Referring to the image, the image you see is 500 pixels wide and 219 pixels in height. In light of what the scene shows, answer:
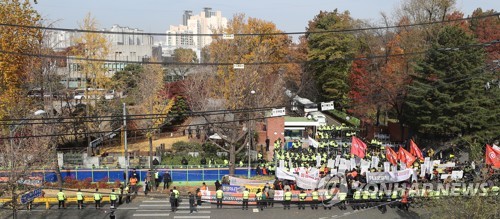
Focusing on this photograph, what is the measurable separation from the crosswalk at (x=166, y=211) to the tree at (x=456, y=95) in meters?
18.5

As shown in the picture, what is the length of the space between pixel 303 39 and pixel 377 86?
23123mm

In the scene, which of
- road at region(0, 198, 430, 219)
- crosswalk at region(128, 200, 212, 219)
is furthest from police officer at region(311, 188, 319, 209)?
crosswalk at region(128, 200, 212, 219)

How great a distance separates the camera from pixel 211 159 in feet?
110

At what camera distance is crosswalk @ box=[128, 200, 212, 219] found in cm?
2356

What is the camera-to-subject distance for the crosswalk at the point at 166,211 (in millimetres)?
23562

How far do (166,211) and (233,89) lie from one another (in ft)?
39.5

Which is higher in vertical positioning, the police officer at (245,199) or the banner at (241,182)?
the banner at (241,182)

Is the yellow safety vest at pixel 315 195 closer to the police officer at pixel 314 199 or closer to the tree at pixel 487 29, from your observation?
the police officer at pixel 314 199

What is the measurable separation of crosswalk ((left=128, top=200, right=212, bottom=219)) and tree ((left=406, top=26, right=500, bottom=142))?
18.5 m

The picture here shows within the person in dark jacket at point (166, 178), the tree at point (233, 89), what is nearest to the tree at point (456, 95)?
the tree at point (233, 89)

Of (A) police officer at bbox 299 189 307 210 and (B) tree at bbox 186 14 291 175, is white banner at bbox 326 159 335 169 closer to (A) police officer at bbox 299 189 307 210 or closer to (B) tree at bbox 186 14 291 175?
(A) police officer at bbox 299 189 307 210

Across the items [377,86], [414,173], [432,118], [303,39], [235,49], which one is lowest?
[414,173]

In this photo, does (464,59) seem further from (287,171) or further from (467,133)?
(287,171)

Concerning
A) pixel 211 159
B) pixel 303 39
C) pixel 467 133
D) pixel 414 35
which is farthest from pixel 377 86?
pixel 303 39
